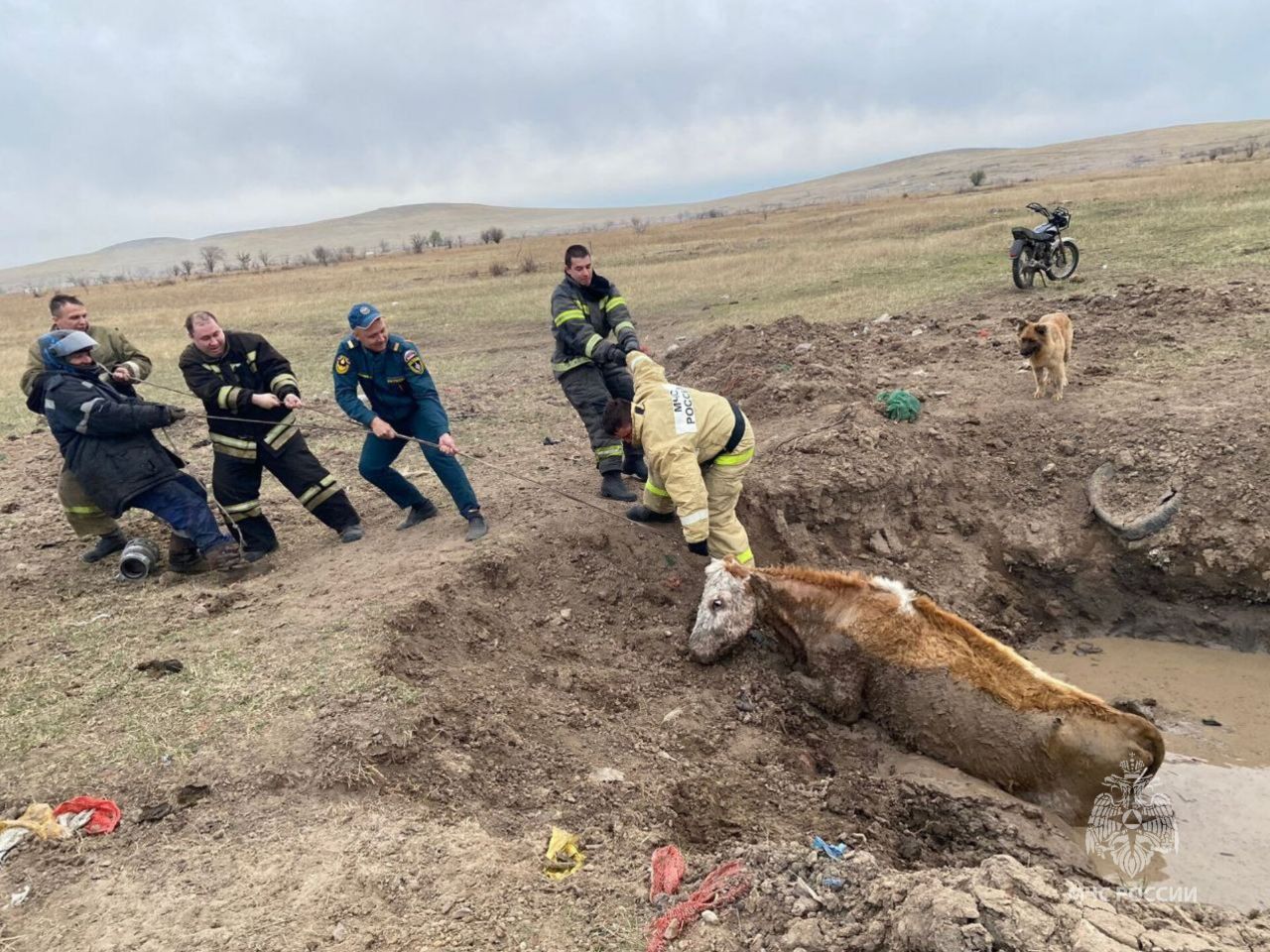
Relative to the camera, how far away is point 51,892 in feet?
10.4

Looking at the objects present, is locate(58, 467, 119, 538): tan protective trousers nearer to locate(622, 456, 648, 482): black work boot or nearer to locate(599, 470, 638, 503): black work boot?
locate(599, 470, 638, 503): black work boot

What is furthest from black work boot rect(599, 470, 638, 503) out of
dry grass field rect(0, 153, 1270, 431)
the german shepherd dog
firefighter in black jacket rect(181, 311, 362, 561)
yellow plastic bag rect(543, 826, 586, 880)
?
dry grass field rect(0, 153, 1270, 431)

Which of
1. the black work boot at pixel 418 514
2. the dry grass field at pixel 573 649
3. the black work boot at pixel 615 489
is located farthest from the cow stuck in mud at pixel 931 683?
the black work boot at pixel 418 514

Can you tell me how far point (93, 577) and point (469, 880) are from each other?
524 centimetres

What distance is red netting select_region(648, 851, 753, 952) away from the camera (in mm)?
2793

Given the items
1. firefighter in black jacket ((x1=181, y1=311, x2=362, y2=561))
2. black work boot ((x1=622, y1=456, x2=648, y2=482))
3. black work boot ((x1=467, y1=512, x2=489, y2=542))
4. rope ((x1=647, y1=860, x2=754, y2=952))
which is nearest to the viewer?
rope ((x1=647, y1=860, x2=754, y2=952))

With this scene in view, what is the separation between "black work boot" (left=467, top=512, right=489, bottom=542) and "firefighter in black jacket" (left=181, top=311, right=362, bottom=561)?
3.82 ft

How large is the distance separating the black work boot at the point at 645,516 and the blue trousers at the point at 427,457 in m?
1.36

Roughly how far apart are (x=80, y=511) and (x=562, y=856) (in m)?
5.57

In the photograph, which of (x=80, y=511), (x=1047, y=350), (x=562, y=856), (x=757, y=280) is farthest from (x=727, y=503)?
(x=757, y=280)

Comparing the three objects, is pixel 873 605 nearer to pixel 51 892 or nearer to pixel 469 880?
pixel 469 880

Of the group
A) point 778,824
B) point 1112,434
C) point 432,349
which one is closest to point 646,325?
point 432,349

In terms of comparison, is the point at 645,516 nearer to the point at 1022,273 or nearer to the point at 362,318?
the point at 362,318

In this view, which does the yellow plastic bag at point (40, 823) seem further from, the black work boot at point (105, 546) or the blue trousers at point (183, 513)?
the black work boot at point (105, 546)
